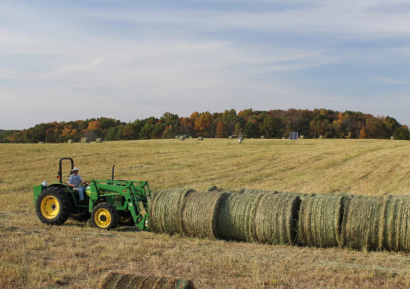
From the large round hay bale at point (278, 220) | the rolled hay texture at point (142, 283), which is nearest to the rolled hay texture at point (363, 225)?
the large round hay bale at point (278, 220)

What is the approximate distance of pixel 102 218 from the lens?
9.71m

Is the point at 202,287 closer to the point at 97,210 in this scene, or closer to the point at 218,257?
the point at 218,257

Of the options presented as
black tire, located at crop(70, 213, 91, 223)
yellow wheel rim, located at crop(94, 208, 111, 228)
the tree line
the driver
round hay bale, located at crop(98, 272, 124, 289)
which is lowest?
black tire, located at crop(70, 213, 91, 223)

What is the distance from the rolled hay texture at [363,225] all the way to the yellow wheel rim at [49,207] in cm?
656

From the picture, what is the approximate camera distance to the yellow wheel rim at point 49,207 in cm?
1023

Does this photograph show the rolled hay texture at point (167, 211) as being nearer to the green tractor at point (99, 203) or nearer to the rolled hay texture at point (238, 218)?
the green tractor at point (99, 203)

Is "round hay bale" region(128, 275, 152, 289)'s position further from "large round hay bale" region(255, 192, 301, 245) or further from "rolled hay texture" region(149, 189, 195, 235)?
"rolled hay texture" region(149, 189, 195, 235)

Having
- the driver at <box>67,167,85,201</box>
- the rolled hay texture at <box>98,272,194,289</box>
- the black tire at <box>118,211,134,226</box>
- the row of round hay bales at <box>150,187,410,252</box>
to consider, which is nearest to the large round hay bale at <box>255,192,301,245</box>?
the row of round hay bales at <box>150,187,410,252</box>

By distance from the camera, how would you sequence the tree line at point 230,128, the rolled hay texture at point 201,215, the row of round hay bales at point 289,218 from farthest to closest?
the tree line at point 230,128
the rolled hay texture at point 201,215
the row of round hay bales at point 289,218

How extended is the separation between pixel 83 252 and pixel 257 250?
304cm

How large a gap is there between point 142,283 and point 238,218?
4.59 m

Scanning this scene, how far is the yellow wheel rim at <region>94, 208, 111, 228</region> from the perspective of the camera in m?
9.62

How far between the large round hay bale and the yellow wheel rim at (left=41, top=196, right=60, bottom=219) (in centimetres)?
494

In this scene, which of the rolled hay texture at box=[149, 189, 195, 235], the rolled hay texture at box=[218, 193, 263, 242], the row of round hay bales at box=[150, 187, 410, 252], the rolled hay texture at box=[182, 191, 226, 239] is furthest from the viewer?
the rolled hay texture at box=[149, 189, 195, 235]
